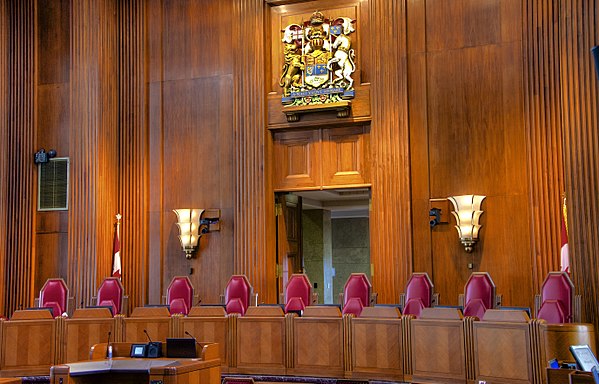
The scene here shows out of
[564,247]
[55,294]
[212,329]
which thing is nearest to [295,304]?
[212,329]

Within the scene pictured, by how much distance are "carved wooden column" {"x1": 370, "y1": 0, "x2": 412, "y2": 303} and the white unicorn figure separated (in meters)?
0.31

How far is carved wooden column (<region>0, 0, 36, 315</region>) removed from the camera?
10.9m

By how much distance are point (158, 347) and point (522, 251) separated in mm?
4616

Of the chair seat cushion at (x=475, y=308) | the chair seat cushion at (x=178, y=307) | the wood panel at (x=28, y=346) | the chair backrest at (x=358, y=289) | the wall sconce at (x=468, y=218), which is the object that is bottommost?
the wood panel at (x=28, y=346)

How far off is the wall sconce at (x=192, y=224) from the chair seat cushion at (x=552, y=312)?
4853 mm

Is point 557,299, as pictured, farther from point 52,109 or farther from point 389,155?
point 52,109

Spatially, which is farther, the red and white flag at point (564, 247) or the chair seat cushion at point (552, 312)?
the red and white flag at point (564, 247)

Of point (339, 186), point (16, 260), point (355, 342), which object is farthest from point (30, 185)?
point (355, 342)

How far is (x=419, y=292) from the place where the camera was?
28.1 feet

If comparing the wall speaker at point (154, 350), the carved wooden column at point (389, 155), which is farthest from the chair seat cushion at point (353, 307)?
the wall speaker at point (154, 350)

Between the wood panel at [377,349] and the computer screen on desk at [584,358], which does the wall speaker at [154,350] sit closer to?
the wood panel at [377,349]

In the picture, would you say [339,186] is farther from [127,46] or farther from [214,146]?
[127,46]

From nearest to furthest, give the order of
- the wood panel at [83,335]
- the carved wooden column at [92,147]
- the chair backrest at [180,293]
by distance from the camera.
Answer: the wood panel at [83,335] → the chair backrest at [180,293] → the carved wooden column at [92,147]

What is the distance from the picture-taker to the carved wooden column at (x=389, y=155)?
31.3 ft
